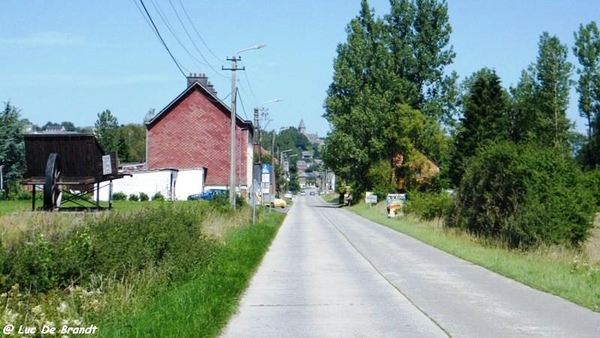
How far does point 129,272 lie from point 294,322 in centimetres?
478

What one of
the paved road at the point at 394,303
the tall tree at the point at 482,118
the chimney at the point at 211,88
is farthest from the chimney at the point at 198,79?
the paved road at the point at 394,303

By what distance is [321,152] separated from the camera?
84.6m

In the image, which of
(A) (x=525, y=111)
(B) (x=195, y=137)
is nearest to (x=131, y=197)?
(B) (x=195, y=137)

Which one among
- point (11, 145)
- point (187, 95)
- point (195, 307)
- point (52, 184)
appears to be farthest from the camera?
point (187, 95)

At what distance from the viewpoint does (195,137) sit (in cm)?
7869

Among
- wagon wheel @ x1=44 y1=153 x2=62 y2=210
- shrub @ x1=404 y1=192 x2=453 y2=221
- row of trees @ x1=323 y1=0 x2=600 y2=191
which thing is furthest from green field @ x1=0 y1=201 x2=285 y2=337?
row of trees @ x1=323 y1=0 x2=600 y2=191

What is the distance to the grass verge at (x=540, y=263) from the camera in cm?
1570

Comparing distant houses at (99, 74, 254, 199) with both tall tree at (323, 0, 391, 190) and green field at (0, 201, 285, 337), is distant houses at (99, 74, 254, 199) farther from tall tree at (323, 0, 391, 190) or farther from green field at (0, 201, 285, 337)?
green field at (0, 201, 285, 337)

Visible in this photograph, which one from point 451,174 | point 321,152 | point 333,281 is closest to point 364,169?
point 321,152

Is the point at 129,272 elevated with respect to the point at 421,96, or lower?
lower

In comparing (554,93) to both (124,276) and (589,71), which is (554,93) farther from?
(124,276)

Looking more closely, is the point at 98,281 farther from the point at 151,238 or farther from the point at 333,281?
the point at 333,281

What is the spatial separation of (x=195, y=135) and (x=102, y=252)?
63.4 metres

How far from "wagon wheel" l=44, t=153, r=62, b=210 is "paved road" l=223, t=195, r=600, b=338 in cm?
1848
